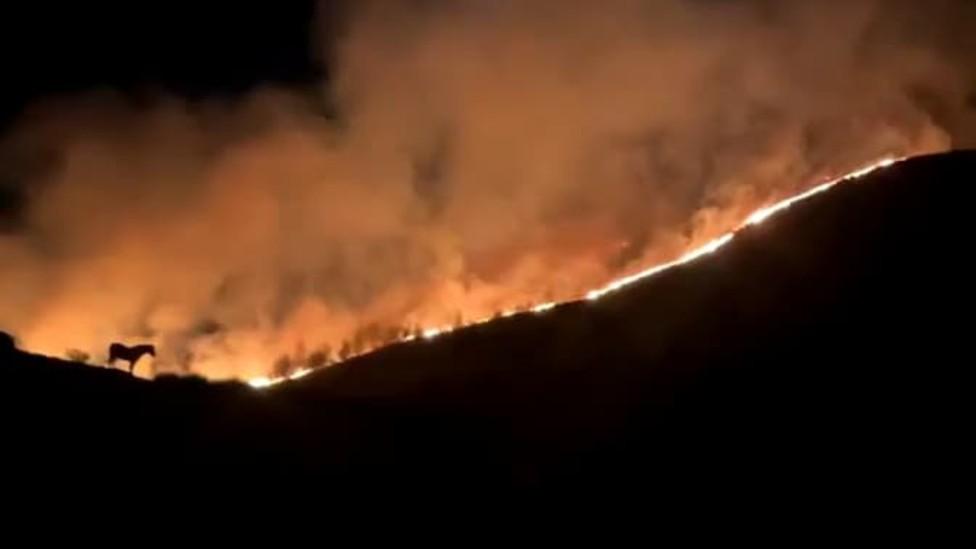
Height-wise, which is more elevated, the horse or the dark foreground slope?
the horse

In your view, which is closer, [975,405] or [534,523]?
[534,523]

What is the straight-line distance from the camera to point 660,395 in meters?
22.1

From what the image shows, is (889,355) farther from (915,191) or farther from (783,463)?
(915,191)

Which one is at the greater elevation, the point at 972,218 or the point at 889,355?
the point at 972,218

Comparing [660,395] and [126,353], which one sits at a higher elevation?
[126,353]

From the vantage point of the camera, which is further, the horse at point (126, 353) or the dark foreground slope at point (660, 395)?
the horse at point (126, 353)

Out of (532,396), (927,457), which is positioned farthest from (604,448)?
(927,457)

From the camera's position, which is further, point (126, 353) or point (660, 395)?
point (126, 353)

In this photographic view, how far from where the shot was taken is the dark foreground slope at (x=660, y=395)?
16.2 metres

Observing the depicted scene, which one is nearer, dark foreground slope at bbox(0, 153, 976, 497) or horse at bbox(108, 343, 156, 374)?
dark foreground slope at bbox(0, 153, 976, 497)

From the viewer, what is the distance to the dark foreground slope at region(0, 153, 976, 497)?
53.2 feet

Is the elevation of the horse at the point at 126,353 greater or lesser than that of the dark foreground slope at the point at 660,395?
greater

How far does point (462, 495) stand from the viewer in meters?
16.6

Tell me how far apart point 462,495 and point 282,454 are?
2477 millimetres
